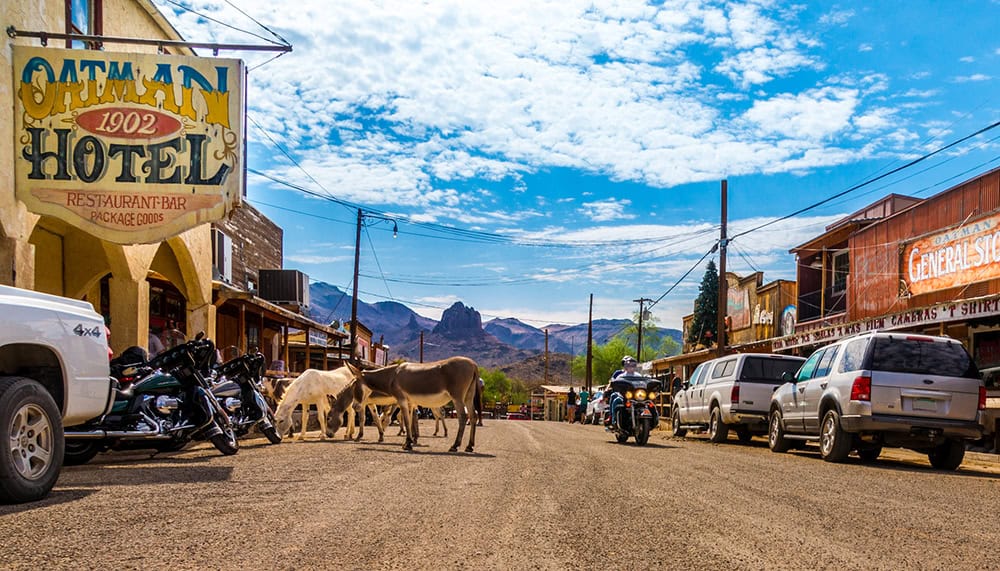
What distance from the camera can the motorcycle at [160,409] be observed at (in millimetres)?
10344

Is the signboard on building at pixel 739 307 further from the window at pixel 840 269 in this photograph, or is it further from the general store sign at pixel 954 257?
the general store sign at pixel 954 257

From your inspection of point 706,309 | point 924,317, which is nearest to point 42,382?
point 924,317

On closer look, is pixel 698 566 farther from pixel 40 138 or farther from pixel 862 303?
pixel 862 303

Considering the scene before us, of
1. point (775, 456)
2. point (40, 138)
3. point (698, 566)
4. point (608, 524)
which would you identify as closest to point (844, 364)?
point (775, 456)

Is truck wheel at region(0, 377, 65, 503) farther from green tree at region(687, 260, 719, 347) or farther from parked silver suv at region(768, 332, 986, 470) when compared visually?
green tree at region(687, 260, 719, 347)

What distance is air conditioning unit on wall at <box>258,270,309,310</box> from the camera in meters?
33.5

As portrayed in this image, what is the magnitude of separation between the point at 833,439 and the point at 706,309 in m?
57.0

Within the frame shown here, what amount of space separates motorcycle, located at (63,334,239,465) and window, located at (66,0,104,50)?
633 cm

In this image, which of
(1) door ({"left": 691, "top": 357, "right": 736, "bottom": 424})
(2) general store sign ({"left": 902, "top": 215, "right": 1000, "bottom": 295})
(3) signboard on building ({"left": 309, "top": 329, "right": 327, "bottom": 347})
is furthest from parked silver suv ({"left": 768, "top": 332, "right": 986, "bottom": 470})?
(3) signboard on building ({"left": 309, "top": 329, "right": 327, "bottom": 347})

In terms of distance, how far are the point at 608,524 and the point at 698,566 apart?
1428mm

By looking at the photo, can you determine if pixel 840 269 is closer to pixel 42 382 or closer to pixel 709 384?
pixel 709 384

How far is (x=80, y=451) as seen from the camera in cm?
1060

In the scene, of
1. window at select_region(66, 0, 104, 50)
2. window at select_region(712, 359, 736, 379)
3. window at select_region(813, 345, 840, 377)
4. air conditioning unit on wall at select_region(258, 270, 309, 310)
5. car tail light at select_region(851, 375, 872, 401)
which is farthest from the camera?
air conditioning unit on wall at select_region(258, 270, 309, 310)

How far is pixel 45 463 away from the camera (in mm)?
7258
